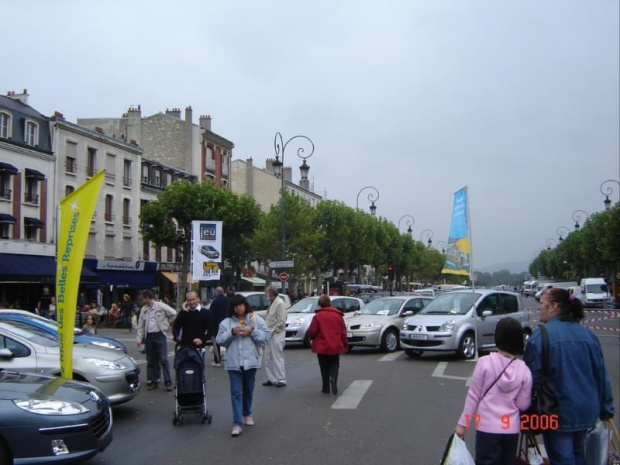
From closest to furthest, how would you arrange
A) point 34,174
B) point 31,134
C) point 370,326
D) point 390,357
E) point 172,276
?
point 390,357
point 370,326
point 34,174
point 31,134
point 172,276

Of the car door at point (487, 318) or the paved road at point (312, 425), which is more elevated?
the car door at point (487, 318)

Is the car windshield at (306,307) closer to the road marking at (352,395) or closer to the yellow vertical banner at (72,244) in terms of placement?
the road marking at (352,395)

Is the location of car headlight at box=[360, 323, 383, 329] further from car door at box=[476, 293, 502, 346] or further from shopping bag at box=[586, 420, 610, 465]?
shopping bag at box=[586, 420, 610, 465]

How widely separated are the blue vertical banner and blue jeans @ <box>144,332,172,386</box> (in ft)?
28.5

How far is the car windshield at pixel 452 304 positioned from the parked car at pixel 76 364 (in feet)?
30.9

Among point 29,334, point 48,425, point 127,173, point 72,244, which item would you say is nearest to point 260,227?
point 127,173

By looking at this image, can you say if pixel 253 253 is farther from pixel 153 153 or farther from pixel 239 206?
pixel 153 153

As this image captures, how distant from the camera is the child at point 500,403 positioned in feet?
15.0

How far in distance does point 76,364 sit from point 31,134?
3207 cm

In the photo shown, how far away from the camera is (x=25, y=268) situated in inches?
1363

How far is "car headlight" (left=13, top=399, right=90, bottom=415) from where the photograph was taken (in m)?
6.14

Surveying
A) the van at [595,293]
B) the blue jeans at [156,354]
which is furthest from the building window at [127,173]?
the van at [595,293]

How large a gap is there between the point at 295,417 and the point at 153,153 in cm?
4982

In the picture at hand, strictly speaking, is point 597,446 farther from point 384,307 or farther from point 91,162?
point 91,162
